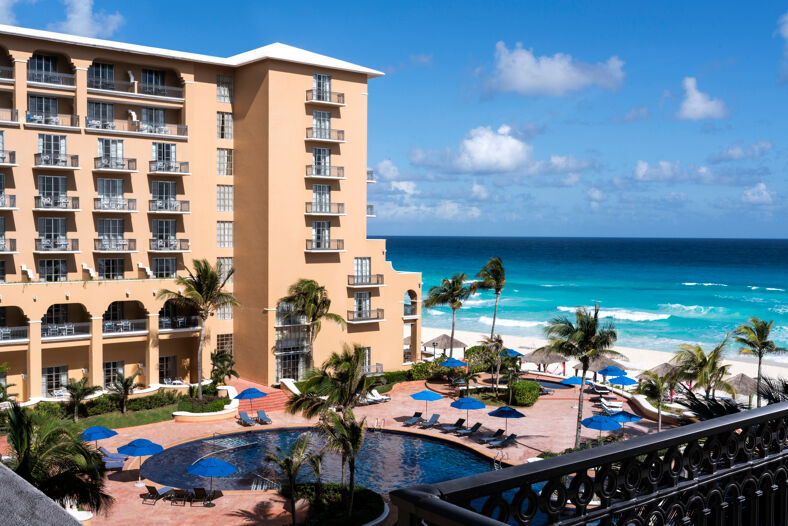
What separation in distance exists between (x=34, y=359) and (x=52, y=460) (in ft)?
73.9

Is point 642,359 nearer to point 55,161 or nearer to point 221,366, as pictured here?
point 221,366

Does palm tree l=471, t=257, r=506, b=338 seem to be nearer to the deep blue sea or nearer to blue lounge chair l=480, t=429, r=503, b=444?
blue lounge chair l=480, t=429, r=503, b=444

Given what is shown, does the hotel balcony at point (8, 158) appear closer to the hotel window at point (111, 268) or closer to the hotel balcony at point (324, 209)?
the hotel window at point (111, 268)

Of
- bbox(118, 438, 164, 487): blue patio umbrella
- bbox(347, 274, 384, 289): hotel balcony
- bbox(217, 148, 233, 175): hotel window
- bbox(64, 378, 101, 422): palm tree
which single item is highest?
bbox(217, 148, 233, 175): hotel window

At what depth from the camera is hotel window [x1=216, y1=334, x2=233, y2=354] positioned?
45.3 metres

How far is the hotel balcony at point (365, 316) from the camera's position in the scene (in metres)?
46.5

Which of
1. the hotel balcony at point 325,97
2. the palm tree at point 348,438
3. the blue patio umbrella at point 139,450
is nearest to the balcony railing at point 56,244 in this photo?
the hotel balcony at point 325,97

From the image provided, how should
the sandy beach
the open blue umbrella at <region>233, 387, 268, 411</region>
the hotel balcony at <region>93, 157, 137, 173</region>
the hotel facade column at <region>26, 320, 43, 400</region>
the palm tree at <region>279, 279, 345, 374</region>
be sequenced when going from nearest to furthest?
the open blue umbrella at <region>233, 387, 268, 411</region>
the hotel facade column at <region>26, 320, 43, 400</region>
the hotel balcony at <region>93, 157, 137, 173</region>
the palm tree at <region>279, 279, 345, 374</region>
the sandy beach

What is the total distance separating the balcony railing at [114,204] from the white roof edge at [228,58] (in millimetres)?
8525

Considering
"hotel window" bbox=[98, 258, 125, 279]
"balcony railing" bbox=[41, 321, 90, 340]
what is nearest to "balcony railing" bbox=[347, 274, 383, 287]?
"hotel window" bbox=[98, 258, 125, 279]

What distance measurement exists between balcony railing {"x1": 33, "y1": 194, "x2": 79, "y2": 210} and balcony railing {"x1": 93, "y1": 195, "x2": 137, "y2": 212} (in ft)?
3.91

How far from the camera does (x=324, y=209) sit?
4553cm

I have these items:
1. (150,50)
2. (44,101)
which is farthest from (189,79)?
Result: (44,101)

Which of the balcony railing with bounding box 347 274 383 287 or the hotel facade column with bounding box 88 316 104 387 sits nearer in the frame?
the hotel facade column with bounding box 88 316 104 387
